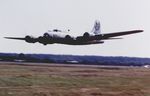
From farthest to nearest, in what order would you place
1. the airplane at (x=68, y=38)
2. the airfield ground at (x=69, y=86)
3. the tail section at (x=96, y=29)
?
1. the tail section at (x=96, y=29)
2. the airplane at (x=68, y=38)
3. the airfield ground at (x=69, y=86)

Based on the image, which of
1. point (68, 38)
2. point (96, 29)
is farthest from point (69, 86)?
point (96, 29)

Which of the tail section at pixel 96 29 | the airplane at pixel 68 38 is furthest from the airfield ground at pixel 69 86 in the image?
the tail section at pixel 96 29

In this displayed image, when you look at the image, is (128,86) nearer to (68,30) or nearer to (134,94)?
(134,94)

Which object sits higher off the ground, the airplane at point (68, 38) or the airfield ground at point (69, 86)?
the airplane at point (68, 38)

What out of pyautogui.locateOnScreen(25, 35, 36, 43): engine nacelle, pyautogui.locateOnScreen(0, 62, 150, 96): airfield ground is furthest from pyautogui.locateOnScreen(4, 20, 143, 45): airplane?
pyautogui.locateOnScreen(0, 62, 150, 96): airfield ground

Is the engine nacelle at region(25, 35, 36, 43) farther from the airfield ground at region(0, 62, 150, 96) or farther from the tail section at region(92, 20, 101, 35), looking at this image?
the tail section at region(92, 20, 101, 35)

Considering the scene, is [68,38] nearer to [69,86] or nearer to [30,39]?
[30,39]

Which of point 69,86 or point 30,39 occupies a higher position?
point 30,39

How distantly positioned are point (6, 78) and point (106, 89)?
657 inches

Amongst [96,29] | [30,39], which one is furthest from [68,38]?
[96,29]

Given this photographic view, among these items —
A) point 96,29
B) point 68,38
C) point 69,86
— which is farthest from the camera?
point 96,29

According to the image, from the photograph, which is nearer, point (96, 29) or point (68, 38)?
point (68, 38)

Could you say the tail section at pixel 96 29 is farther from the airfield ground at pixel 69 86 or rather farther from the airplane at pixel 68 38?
the airfield ground at pixel 69 86

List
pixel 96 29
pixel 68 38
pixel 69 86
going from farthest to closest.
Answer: pixel 96 29 < pixel 68 38 < pixel 69 86
